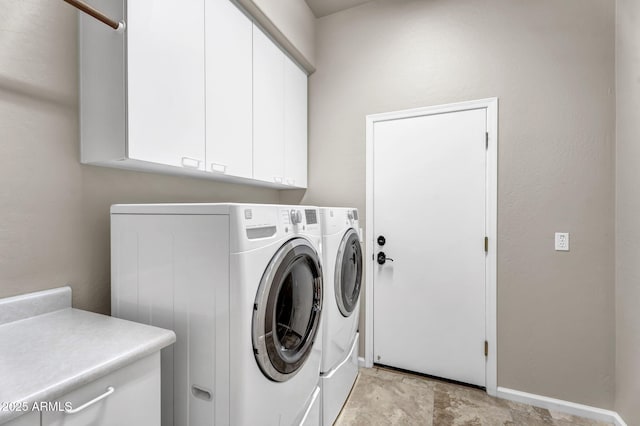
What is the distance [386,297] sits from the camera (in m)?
2.32

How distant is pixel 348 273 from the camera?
6.42 feet

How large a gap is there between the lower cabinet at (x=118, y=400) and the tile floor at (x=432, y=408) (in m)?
1.25

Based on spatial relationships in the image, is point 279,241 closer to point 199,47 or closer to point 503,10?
point 199,47

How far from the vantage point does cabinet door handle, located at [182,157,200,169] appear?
1.35 meters

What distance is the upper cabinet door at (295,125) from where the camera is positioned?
7.34 feet

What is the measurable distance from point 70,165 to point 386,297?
2.11 metres

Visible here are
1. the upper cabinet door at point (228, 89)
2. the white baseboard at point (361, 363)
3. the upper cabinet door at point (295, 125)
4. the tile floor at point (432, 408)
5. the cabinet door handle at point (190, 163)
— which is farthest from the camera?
the white baseboard at point (361, 363)

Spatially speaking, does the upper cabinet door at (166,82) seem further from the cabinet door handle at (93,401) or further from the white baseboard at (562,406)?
the white baseboard at (562,406)

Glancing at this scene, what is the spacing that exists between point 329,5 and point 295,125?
3.43 feet

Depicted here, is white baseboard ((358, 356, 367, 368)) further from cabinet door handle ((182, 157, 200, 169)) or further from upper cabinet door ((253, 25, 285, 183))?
cabinet door handle ((182, 157, 200, 169))

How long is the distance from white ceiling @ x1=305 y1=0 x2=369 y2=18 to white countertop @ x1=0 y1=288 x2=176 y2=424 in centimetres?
259

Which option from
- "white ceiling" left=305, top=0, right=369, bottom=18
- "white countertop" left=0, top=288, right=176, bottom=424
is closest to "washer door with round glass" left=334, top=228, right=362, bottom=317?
"white countertop" left=0, top=288, right=176, bottom=424

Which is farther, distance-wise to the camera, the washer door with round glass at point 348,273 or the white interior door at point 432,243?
the white interior door at point 432,243

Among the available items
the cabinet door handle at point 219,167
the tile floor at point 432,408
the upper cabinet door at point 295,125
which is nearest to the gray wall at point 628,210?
the tile floor at point 432,408
